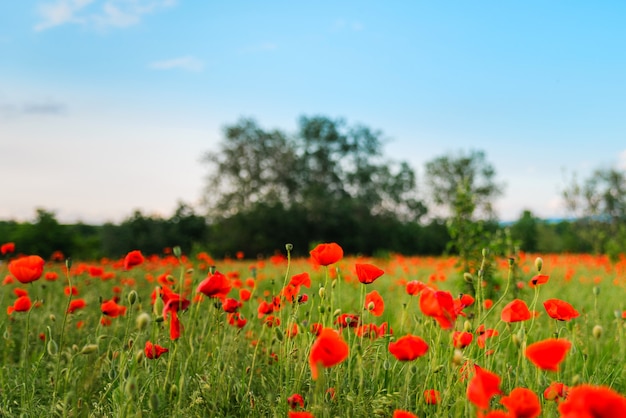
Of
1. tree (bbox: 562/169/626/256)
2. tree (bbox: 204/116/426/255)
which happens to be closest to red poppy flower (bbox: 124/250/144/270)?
tree (bbox: 562/169/626/256)

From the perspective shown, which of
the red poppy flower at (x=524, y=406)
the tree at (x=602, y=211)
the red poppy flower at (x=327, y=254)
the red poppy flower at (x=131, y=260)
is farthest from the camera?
the tree at (x=602, y=211)

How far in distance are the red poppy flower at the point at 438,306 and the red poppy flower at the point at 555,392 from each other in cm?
42

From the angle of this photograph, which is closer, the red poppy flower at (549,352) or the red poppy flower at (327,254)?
the red poppy flower at (549,352)

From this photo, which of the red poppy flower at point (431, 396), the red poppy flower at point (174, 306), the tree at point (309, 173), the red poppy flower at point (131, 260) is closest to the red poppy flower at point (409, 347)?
the red poppy flower at point (431, 396)

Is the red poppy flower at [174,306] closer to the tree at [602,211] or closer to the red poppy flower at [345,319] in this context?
the red poppy flower at [345,319]

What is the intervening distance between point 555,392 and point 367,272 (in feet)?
2.27

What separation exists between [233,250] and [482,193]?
2318cm

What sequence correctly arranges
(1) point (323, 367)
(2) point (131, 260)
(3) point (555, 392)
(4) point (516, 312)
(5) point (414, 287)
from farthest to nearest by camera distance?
(2) point (131, 260) → (5) point (414, 287) → (4) point (516, 312) → (3) point (555, 392) → (1) point (323, 367)

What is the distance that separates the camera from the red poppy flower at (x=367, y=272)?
1.81m

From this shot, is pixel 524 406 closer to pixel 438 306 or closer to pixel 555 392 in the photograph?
pixel 438 306

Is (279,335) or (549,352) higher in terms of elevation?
(549,352)

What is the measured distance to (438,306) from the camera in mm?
1441

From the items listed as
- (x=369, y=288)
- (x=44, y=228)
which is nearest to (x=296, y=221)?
(x=44, y=228)

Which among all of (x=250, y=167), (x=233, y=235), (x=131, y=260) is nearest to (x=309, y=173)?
(x=250, y=167)
